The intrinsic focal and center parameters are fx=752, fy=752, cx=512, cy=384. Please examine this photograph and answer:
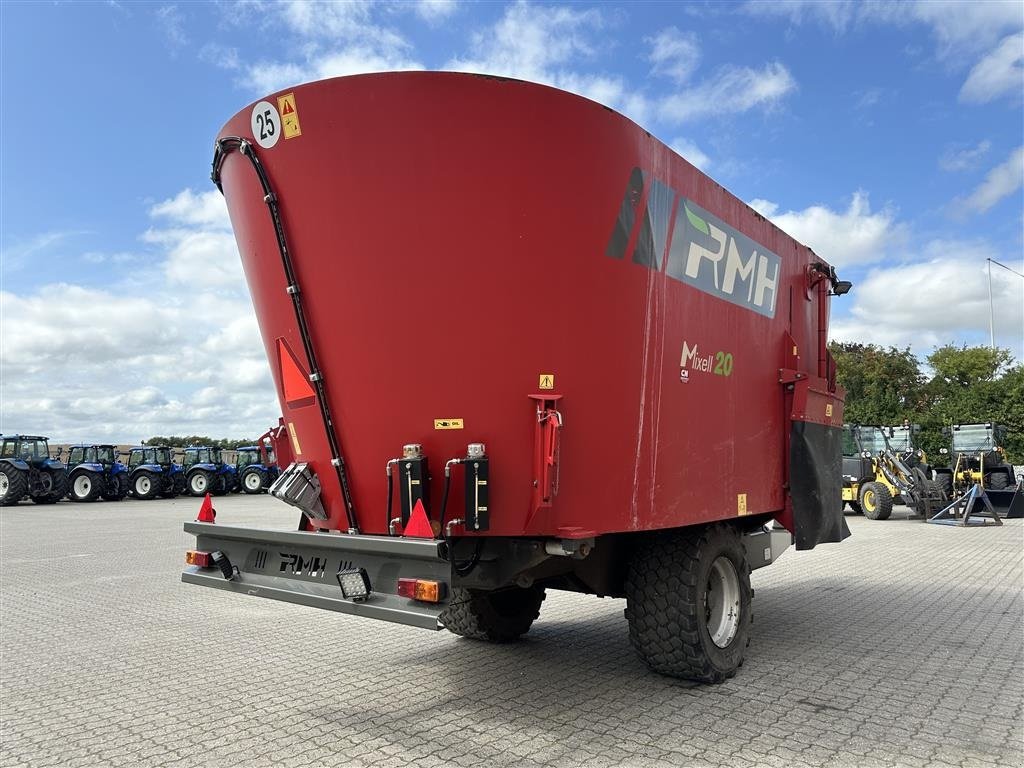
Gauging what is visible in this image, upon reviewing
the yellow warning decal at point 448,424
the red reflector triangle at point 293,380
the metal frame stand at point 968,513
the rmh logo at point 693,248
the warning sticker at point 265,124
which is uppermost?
the warning sticker at point 265,124

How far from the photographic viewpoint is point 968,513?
16.0m

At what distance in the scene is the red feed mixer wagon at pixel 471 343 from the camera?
12.5ft

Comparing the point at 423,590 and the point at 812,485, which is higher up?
the point at 812,485

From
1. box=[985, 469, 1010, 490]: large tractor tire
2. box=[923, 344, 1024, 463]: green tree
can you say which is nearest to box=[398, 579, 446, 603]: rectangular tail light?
box=[985, 469, 1010, 490]: large tractor tire

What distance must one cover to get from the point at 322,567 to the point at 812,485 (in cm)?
388

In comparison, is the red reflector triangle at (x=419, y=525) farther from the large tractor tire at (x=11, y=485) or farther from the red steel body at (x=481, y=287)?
the large tractor tire at (x=11, y=485)

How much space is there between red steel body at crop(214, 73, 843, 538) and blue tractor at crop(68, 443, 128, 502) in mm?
24122

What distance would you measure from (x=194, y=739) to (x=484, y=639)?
8.05 ft

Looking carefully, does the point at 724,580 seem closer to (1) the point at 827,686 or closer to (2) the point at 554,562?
(1) the point at 827,686

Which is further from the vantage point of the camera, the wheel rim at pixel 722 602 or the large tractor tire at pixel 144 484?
the large tractor tire at pixel 144 484

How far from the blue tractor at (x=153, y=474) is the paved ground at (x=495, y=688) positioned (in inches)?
750

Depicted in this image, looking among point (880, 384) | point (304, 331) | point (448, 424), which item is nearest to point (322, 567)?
point (448, 424)

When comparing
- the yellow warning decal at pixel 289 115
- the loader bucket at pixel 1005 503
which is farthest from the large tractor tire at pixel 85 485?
the loader bucket at pixel 1005 503

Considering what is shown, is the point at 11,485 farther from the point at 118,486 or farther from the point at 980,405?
the point at 980,405
